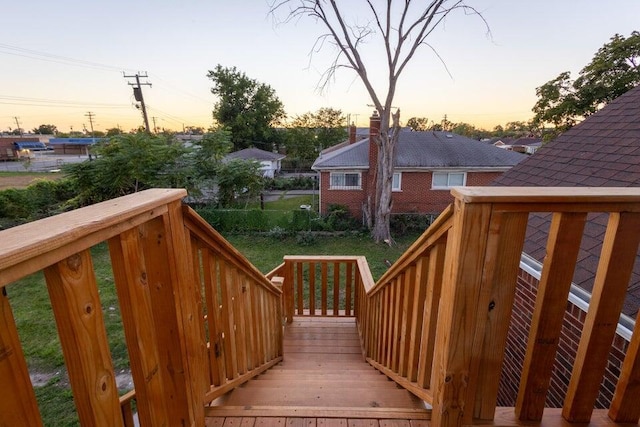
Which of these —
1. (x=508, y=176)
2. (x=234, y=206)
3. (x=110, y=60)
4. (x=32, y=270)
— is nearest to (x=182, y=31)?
(x=234, y=206)

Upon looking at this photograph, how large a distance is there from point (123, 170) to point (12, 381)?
11.7 metres

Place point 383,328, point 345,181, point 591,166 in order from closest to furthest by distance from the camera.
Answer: point 383,328 → point 591,166 → point 345,181

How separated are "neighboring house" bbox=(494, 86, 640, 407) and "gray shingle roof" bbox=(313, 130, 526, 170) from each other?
299 inches

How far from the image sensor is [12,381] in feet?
1.65

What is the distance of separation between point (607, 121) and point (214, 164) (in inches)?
469

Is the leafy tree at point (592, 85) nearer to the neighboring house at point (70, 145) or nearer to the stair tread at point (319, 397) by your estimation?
the stair tread at point (319, 397)

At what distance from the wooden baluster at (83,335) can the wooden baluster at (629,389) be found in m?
1.63

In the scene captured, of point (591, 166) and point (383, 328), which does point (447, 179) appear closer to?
point (591, 166)

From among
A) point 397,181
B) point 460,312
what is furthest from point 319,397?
point 397,181

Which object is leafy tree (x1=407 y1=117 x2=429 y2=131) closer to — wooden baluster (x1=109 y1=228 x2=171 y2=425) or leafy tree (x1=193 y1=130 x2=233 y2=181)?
leafy tree (x1=193 y1=130 x2=233 y2=181)

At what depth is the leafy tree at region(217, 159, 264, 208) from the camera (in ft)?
40.0

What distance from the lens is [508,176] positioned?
→ 15.5ft

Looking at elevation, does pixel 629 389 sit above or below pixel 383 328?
above

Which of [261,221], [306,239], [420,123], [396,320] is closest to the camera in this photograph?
[396,320]
